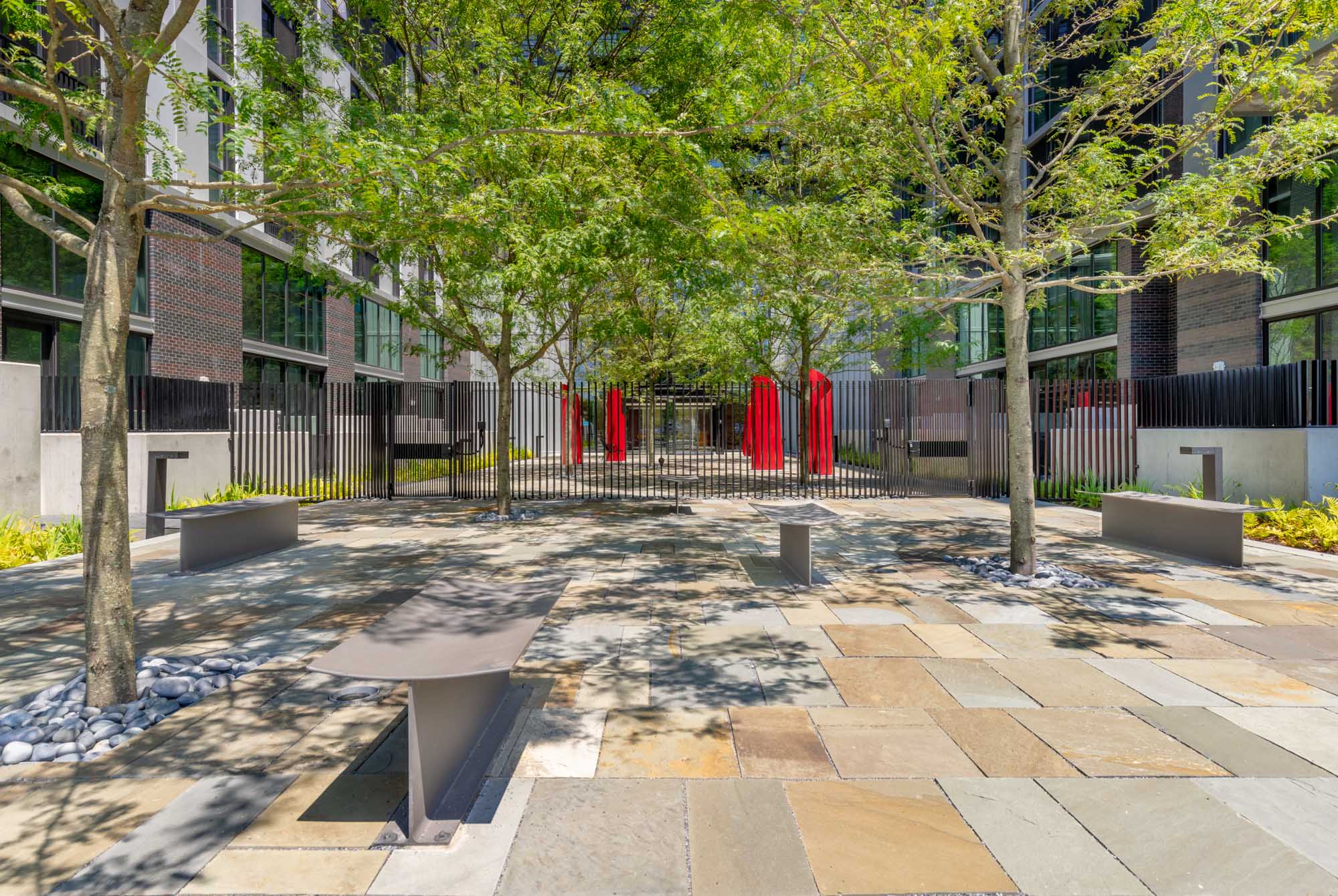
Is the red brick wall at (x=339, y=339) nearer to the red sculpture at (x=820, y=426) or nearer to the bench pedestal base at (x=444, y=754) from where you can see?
the red sculpture at (x=820, y=426)

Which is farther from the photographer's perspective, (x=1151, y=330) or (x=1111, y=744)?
(x=1151, y=330)

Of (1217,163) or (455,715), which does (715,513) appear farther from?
(455,715)

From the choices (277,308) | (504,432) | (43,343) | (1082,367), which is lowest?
(504,432)

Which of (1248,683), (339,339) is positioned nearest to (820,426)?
(339,339)

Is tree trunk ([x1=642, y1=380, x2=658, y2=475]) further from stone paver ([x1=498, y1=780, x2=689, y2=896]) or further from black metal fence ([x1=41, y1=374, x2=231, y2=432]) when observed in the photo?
stone paver ([x1=498, y1=780, x2=689, y2=896])

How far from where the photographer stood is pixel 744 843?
2.95 metres

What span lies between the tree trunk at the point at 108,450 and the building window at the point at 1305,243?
16538 mm

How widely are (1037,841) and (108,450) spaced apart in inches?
213

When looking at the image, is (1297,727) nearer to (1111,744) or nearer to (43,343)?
(1111,744)

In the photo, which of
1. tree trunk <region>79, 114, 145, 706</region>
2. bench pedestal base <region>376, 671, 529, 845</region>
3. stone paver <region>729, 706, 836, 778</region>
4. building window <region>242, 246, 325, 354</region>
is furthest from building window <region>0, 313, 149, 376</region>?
stone paver <region>729, 706, 836, 778</region>

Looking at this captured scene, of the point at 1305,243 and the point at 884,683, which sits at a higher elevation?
the point at 1305,243

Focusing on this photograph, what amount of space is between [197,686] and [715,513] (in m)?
10.8

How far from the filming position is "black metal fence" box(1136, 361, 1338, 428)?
11.0m

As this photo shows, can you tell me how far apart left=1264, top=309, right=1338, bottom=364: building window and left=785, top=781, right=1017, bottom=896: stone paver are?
14.3 metres
